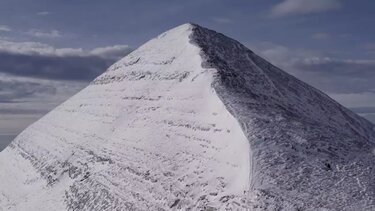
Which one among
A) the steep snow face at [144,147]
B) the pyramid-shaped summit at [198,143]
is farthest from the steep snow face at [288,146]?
the steep snow face at [144,147]

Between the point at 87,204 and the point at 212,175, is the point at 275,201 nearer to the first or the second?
the point at 212,175

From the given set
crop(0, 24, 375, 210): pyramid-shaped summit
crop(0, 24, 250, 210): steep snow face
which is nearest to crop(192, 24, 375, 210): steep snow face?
crop(0, 24, 375, 210): pyramid-shaped summit

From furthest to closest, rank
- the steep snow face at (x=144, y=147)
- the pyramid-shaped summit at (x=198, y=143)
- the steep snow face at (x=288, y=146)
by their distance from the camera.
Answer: the steep snow face at (x=144, y=147)
the pyramid-shaped summit at (x=198, y=143)
the steep snow face at (x=288, y=146)

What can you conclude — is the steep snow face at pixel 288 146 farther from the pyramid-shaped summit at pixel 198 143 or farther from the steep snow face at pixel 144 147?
the steep snow face at pixel 144 147

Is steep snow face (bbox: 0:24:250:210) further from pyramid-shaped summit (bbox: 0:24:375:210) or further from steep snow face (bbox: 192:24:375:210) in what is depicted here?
steep snow face (bbox: 192:24:375:210)

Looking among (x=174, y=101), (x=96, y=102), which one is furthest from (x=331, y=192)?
(x=96, y=102)
